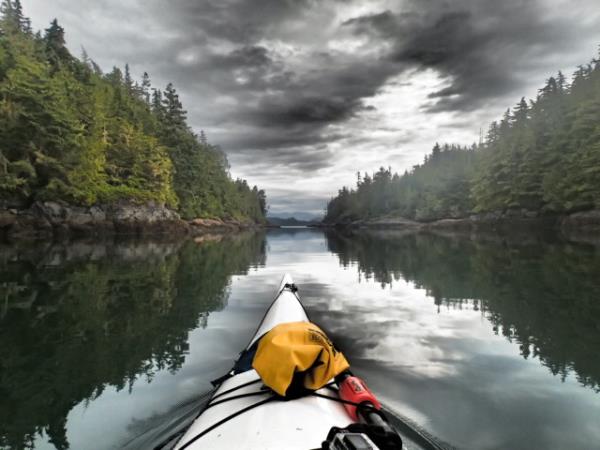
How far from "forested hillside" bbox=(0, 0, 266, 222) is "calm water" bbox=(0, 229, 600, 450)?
23.1 m

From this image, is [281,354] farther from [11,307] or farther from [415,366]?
[11,307]

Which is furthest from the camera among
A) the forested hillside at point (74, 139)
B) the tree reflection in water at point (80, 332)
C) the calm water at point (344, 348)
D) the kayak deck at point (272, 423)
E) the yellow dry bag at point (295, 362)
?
the forested hillside at point (74, 139)

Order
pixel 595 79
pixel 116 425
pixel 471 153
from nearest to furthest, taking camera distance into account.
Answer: pixel 116 425 < pixel 595 79 < pixel 471 153

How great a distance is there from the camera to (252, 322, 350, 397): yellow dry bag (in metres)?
2.80

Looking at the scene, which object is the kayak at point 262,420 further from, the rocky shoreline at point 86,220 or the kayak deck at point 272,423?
the rocky shoreline at point 86,220

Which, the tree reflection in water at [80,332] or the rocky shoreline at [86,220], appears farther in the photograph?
the rocky shoreline at [86,220]

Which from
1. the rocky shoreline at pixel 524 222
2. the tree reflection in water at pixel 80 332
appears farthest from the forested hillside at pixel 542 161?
the tree reflection in water at pixel 80 332

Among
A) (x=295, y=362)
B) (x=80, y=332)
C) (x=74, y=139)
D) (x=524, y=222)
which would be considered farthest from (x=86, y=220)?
(x=524, y=222)

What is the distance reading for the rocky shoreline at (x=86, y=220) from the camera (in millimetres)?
30281

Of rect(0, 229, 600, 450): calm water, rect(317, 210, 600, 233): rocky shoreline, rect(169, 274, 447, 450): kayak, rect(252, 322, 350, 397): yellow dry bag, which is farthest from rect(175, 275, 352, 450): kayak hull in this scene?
rect(317, 210, 600, 233): rocky shoreline

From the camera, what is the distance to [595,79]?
39781 mm

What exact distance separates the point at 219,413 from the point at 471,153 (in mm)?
92094

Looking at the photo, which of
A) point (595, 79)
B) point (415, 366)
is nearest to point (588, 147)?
point (595, 79)

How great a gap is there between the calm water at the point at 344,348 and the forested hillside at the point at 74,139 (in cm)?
2305
